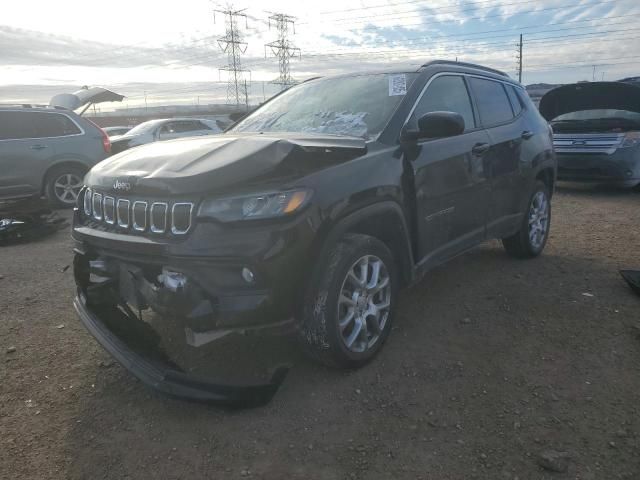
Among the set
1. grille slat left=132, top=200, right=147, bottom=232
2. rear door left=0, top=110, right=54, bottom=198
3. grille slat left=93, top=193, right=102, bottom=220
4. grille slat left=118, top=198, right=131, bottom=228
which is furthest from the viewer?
rear door left=0, top=110, right=54, bottom=198

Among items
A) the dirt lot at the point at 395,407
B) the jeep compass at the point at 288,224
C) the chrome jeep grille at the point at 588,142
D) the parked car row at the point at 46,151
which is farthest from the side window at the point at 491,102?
the parked car row at the point at 46,151

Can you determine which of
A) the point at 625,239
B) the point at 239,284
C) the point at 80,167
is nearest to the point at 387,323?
the point at 239,284

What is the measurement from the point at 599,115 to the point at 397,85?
7628 mm

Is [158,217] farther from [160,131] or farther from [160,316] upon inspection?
[160,131]

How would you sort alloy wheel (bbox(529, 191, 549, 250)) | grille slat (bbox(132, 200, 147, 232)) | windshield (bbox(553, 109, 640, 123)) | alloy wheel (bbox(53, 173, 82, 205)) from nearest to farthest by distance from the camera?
grille slat (bbox(132, 200, 147, 232)), alloy wheel (bbox(529, 191, 549, 250)), alloy wheel (bbox(53, 173, 82, 205)), windshield (bbox(553, 109, 640, 123))

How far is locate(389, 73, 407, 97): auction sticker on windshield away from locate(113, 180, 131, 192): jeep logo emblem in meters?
1.86

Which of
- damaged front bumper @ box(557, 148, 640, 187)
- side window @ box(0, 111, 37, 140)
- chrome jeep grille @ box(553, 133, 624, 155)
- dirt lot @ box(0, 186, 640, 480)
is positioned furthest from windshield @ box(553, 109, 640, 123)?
side window @ box(0, 111, 37, 140)

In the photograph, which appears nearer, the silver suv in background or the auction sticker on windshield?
the auction sticker on windshield

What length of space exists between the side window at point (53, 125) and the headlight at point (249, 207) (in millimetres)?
7742

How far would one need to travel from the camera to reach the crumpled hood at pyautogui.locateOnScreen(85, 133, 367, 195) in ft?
8.32

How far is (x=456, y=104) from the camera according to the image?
403cm

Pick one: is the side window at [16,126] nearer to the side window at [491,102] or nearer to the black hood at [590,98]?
the side window at [491,102]

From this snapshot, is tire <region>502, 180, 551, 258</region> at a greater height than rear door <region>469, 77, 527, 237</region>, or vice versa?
rear door <region>469, 77, 527, 237</region>

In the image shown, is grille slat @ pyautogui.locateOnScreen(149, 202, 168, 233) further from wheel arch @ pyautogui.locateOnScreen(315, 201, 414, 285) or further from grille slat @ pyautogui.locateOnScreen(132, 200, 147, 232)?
wheel arch @ pyautogui.locateOnScreen(315, 201, 414, 285)
